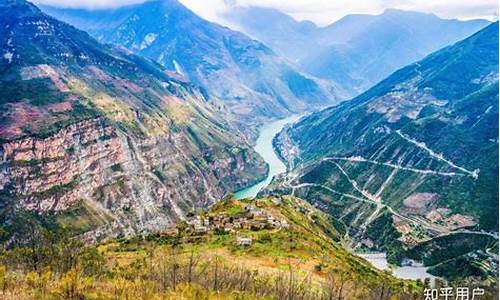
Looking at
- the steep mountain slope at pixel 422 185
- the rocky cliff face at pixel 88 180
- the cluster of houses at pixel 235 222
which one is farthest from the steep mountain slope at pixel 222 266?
the rocky cliff face at pixel 88 180

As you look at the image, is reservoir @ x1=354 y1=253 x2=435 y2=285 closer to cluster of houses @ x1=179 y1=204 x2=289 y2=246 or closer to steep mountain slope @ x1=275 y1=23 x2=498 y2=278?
steep mountain slope @ x1=275 y1=23 x2=498 y2=278

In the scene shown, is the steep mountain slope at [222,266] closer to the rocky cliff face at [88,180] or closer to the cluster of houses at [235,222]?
the cluster of houses at [235,222]

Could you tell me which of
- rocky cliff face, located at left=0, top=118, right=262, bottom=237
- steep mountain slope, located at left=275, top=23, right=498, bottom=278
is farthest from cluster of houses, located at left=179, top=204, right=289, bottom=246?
rocky cliff face, located at left=0, top=118, right=262, bottom=237

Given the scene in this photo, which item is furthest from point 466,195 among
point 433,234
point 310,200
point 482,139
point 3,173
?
point 3,173

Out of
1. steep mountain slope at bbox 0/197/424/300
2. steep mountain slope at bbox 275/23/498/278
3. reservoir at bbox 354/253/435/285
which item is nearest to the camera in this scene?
steep mountain slope at bbox 0/197/424/300

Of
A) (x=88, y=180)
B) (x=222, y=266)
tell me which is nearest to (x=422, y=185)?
(x=88, y=180)

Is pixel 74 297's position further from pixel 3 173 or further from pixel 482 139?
pixel 482 139
